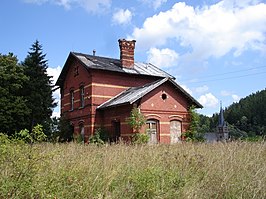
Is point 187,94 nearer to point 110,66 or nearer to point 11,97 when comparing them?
point 110,66

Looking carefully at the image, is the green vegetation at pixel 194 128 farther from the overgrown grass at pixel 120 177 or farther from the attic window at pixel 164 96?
the overgrown grass at pixel 120 177

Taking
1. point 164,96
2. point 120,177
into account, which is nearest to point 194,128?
point 164,96

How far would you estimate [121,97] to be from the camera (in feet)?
73.0

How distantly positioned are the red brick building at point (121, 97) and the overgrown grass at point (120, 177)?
44.3ft

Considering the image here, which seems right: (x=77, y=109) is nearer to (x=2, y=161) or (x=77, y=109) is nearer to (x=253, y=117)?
(x=2, y=161)

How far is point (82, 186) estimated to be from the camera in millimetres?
4457

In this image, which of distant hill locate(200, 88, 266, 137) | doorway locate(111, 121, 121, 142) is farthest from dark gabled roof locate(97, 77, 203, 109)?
distant hill locate(200, 88, 266, 137)

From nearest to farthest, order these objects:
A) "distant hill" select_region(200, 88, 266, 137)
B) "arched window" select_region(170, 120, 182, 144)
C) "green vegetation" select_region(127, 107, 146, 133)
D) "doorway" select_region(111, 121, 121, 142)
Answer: "green vegetation" select_region(127, 107, 146, 133) → "arched window" select_region(170, 120, 182, 144) → "doorway" select_region(111, 121, 121, 142) → "distant hill" select_region(200, 88, 266, 137)

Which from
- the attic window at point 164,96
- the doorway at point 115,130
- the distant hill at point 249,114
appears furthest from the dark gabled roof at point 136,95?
the distant hill at point 249,114

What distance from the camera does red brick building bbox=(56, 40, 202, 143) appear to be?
21062 millimetres

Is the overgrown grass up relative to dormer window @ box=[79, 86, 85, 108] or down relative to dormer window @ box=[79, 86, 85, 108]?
down

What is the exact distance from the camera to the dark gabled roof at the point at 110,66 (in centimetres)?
2370

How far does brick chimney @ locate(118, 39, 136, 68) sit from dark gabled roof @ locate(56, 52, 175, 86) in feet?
1.57

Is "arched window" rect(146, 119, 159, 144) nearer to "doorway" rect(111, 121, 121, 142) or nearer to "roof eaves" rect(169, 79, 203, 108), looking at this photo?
"doorway" rect(111, 121, 121, 142)
